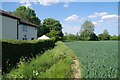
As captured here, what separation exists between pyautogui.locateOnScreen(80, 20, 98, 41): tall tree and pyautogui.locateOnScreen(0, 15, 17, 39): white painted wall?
75.0 metres

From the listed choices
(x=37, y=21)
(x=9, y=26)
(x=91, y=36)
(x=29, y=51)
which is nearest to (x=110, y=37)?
(x=91, y=36)

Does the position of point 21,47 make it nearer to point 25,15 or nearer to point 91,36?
point 25,15

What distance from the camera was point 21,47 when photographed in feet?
66.1

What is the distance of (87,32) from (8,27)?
80.6 m

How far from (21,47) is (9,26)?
2197 centimetres

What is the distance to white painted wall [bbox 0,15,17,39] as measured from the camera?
39953 mm

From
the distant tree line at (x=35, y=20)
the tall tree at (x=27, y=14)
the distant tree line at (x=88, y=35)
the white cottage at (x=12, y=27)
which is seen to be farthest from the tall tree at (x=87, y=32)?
the white cottage at (x=12, y=27)

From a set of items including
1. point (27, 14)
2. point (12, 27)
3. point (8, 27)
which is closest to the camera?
point (8, 27)

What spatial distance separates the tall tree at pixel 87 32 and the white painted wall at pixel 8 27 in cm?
7499

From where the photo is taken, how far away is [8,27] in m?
41.2

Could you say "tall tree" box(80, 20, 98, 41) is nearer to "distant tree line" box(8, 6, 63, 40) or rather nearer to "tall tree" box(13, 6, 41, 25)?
"distant tree line" box(8, 6, 63, 40)

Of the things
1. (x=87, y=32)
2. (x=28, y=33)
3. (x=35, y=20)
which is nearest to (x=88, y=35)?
(x=87, y=32)

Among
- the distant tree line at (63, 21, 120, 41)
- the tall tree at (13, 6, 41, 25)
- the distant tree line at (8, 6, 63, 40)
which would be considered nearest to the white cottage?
the distant tree line at (8, 6, 63, 40)

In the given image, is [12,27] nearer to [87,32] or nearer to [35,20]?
[35,20]
